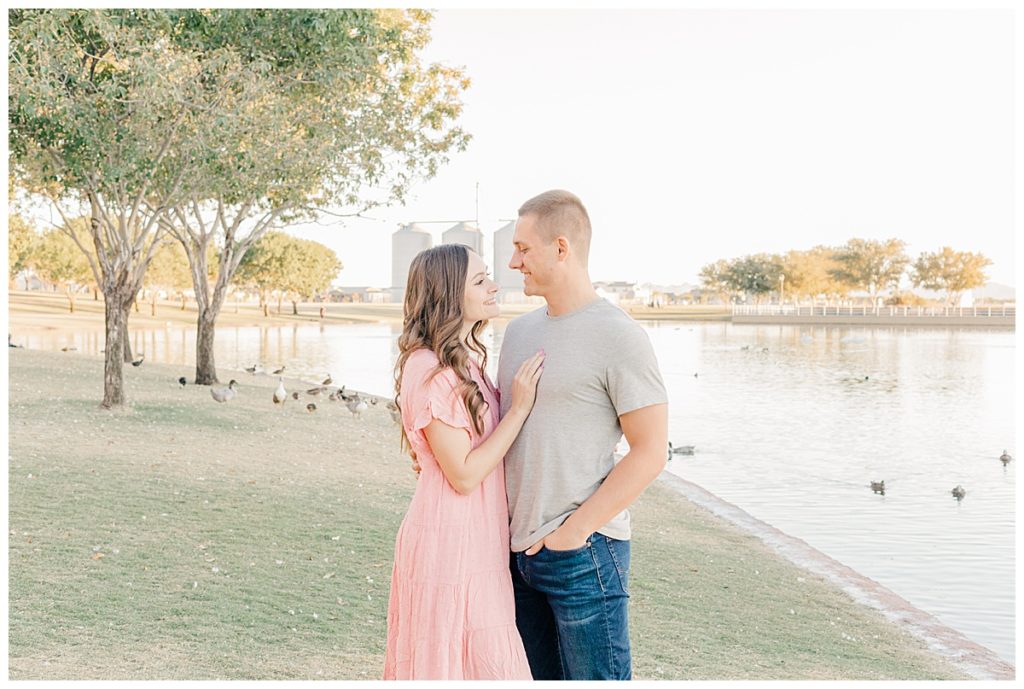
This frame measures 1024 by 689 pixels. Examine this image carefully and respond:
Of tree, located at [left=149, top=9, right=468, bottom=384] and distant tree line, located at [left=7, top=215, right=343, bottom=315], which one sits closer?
tree, located at [left=149, top=9, right=468, bottom=384]

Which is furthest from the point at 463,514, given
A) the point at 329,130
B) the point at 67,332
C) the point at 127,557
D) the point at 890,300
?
the point at 890,300

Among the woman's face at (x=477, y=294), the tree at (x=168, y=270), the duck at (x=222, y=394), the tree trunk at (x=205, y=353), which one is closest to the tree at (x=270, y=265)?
the tree at (x=168, y=270)

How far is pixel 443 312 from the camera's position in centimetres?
327

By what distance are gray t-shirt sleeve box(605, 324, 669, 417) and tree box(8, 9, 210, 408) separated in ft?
30.4

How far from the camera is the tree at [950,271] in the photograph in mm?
110438

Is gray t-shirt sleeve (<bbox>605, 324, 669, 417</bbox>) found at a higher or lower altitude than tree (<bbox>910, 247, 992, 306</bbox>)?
lower

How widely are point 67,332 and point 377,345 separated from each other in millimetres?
15227

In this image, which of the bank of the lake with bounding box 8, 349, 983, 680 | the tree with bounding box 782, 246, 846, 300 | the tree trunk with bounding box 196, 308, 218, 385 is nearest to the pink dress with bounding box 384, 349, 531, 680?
the bank of the lake with bounding box 8, 349, 983, 680

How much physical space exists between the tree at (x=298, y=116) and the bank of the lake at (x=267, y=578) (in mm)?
4007

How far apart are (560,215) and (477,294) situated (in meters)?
0.35

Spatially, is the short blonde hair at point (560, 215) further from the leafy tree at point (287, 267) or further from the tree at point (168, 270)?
the tree at point (168, 270)

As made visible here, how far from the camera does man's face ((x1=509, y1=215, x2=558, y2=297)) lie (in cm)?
330

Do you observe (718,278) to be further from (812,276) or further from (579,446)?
(579,446)

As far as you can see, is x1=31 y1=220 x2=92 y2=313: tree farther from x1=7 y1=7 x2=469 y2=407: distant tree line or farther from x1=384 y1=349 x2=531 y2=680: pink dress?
x1=384 y1=349 x2=531 y2=680: pink dress
